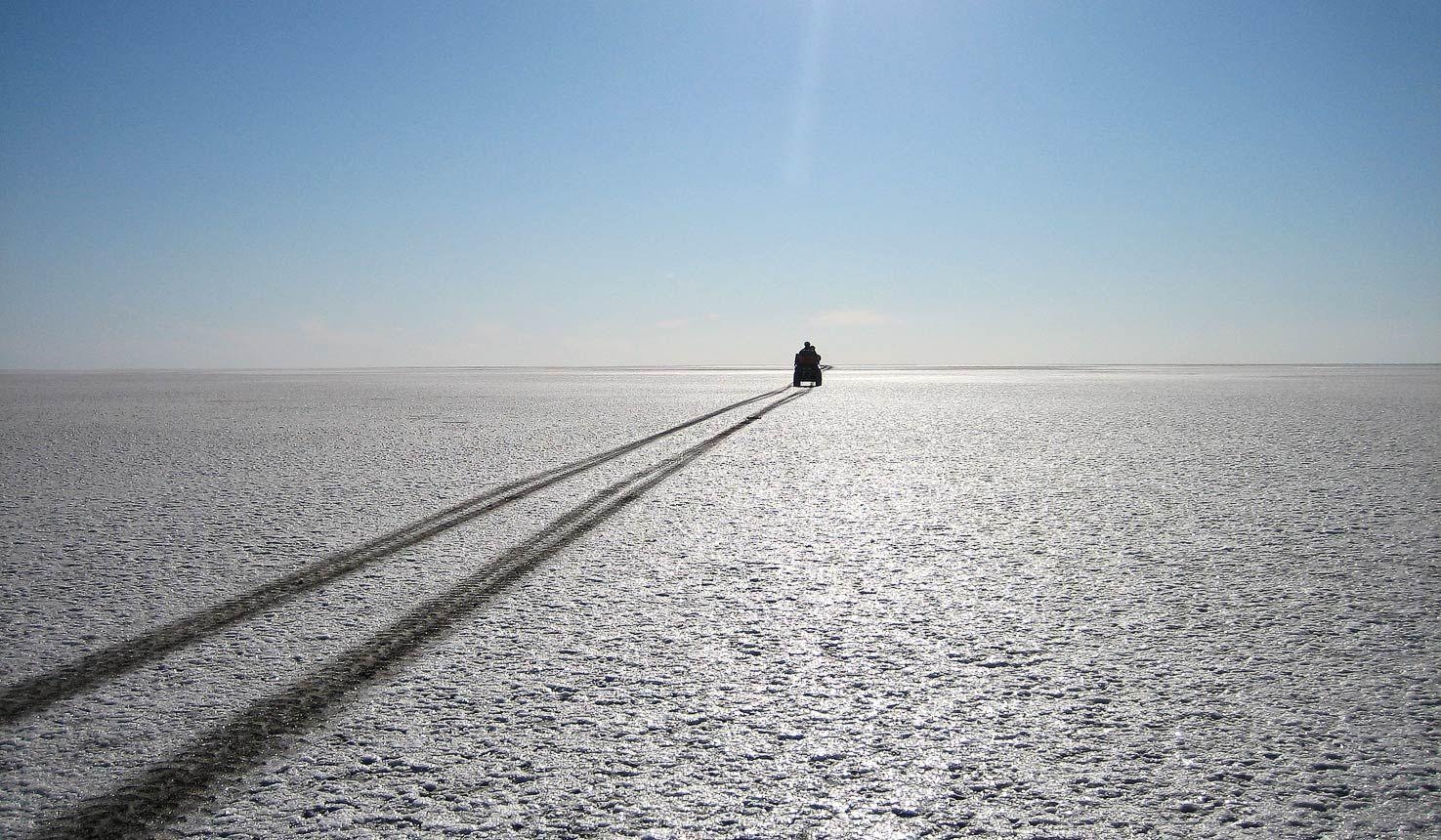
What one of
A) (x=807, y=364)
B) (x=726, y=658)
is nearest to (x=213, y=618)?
(x=726, y=658)

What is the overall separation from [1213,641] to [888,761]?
1842 mm

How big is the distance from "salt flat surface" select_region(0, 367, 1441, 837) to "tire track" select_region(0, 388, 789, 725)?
23mm

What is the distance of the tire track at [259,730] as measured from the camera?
7.59ft

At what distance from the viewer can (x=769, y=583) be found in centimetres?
468

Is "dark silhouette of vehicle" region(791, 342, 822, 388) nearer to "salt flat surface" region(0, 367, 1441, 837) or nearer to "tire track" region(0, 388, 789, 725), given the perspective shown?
"salt flat surface" region(0, 367, 1441, 837)

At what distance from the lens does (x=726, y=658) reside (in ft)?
11.5

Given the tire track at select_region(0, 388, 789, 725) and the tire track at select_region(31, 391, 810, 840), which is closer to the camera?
the tire track at select_region(31, 391, 810, 840)

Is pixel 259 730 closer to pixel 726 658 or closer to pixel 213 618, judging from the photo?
pixel 213 618

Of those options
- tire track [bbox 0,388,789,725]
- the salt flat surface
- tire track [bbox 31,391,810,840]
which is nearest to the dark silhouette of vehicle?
the salt flat surface

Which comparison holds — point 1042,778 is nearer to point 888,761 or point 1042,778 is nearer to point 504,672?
point 888,761

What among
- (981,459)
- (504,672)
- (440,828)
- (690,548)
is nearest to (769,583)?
(690,548)

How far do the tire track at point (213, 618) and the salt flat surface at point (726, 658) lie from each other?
23 millimetres

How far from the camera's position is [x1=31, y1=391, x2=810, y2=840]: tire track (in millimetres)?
2312

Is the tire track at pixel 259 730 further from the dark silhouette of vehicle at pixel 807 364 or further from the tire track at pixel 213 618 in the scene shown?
the dark silhouette of vehicle at pixel 807 364
